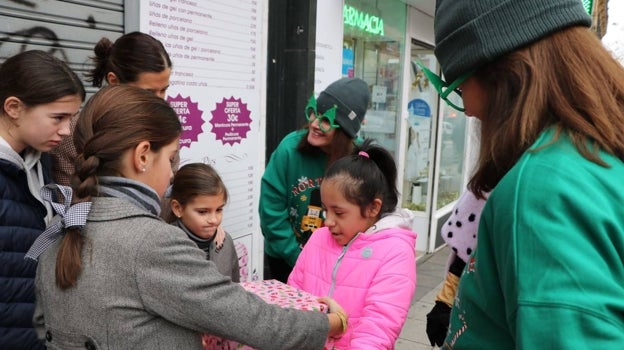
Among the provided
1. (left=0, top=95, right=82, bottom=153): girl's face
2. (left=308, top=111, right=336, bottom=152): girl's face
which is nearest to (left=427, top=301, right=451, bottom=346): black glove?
(left=308, top=111, right=336, bottom=152): girl's face

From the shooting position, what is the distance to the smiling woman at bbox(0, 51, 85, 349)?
1.85 metres

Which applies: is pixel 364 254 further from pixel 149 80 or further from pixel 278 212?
pixel 149 80

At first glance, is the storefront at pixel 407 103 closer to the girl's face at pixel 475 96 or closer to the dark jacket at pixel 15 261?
the dark jacket at pixel 15 261

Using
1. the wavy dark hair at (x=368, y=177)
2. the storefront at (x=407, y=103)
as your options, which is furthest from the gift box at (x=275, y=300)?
the storefront at (x=407, y=103)

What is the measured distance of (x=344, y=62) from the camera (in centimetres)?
546

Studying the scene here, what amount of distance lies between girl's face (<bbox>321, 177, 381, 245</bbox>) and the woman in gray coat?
76 centimetres

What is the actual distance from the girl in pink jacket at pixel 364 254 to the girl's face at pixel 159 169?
0.90 m

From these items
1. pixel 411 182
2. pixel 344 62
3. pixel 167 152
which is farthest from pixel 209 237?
pixel 411 182

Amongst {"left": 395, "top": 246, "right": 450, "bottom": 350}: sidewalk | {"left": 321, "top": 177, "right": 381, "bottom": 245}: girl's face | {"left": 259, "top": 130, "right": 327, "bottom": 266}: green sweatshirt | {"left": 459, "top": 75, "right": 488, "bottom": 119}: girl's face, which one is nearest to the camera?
{"left": 459, "top": 75, "right": 488, "bottom": 119}: girl's face

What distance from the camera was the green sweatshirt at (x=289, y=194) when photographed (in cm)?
315

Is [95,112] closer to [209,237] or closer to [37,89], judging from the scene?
[37,89]

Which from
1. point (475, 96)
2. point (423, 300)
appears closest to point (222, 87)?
point (475, 96)

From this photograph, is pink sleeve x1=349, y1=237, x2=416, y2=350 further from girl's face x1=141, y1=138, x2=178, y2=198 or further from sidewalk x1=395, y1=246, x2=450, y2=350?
sidewalk x1=395, y1=246, x2=450, y2=350

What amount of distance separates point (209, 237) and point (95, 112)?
4.38ft
